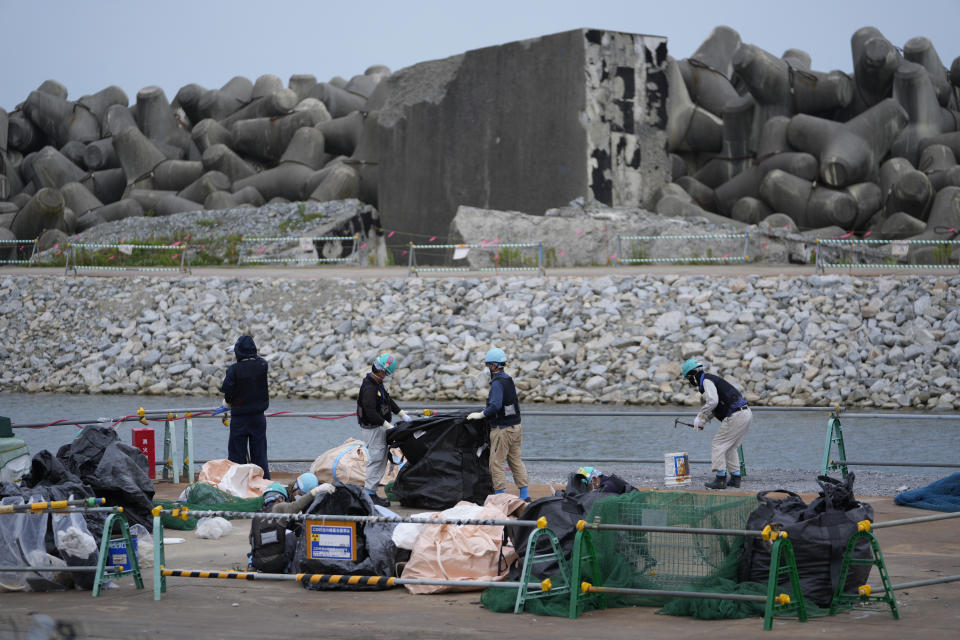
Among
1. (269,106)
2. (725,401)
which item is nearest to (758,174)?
(269,106)

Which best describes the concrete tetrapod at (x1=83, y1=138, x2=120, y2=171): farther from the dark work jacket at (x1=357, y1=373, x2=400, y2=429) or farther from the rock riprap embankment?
the dark work jacket at (x1=357, y1=373, x2=400, y2=429)

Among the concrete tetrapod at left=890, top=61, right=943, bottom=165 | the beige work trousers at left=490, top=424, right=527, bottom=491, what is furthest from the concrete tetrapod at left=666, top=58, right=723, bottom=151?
the beige work trousers at left=490, top=424, right=527, bottom=491

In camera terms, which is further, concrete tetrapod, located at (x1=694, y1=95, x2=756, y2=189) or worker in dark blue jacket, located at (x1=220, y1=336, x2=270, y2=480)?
concrete tetrapod, located at (x1=694, y1=95, x2=756, y2=189)

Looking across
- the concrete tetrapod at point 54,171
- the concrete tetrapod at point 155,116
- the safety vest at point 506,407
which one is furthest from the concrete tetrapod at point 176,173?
the safety vest at point 506,407

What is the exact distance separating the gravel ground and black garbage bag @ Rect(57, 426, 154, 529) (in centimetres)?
468

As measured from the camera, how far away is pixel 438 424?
39.1 ft

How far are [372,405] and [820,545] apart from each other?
5.56m

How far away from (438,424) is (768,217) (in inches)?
953

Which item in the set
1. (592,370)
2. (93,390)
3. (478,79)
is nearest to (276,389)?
(93,390)

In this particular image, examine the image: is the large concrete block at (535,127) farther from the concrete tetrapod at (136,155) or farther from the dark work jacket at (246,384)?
the dark work jacket at (246,384)

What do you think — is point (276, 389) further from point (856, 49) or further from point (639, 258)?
point (856, 49)

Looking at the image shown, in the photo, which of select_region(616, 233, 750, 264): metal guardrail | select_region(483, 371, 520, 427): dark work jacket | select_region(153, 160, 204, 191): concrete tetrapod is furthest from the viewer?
select_region(153, 160, 204, 191): concrete tetrapod

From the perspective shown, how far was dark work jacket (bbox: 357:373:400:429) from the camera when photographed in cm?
1197

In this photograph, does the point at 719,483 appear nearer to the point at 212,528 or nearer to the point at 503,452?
the point at 503,452
